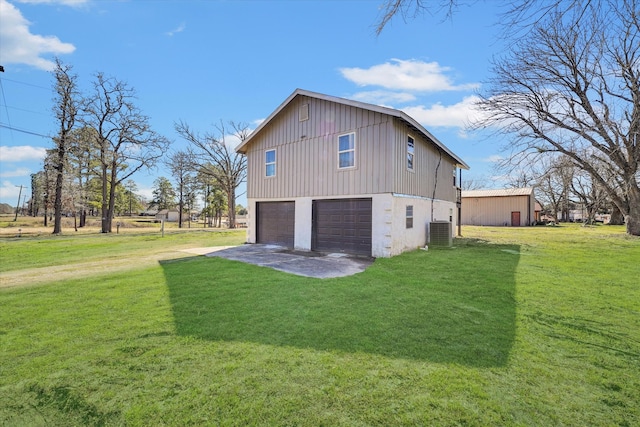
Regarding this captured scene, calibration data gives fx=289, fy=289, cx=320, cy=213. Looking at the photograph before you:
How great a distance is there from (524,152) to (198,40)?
16679 mm

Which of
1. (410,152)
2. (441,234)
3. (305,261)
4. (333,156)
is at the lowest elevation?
(305,261)

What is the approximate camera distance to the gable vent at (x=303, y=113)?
37.4 ft

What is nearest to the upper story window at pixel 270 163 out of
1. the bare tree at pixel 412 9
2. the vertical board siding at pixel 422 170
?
the vertical board siding at pixel 422 170

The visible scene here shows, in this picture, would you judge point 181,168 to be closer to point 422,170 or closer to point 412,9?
point 422,170

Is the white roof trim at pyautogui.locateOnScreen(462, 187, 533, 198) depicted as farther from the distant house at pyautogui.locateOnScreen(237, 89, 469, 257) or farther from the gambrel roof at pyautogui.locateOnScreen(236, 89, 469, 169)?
the distant house at pyautogui.locateOnScreen(237, 89, 469, 257)

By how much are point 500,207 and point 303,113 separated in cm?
2961

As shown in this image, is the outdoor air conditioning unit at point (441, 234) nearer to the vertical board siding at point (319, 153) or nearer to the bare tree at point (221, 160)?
the vertical board siding at point (319, 153)

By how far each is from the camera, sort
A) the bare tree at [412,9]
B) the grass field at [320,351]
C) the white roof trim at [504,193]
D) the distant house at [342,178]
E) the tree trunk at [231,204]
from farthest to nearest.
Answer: the white roof trim at [504,193] → the tree trunk at [231,204] → the distant house at [342,178] → the bare tree at [412,9] → the grass field at [320,351]

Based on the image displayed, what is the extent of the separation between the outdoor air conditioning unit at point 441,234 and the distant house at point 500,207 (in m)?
24.6

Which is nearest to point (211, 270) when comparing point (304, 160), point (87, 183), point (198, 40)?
point (304, 160)

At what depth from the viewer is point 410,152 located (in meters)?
10.8

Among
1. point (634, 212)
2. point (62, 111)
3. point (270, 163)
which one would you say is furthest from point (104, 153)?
point (634, 212)

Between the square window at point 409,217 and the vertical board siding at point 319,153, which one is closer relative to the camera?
the vertical board siding at point 319,153

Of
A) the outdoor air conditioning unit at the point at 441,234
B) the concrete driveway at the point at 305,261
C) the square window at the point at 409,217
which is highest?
the square window at the point at 409,217
